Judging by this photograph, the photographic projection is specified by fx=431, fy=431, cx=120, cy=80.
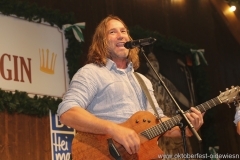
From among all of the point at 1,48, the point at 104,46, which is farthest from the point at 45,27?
the point at 104,46

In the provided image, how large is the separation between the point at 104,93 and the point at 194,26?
14.0ft

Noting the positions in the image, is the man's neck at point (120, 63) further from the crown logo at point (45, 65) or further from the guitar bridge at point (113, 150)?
the crown logo at point (45, 65)

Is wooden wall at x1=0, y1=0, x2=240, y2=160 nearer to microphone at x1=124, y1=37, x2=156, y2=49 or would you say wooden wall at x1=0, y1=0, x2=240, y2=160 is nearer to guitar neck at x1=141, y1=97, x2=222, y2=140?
microphone at x1=124, y1=37, x2=156, y2=49

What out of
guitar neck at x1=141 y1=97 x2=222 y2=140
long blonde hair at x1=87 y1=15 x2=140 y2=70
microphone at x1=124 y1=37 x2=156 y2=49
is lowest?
guitar neck at x1=141 y1=97 x2=222 y2=140

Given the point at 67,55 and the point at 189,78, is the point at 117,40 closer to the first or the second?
the point at 67,55

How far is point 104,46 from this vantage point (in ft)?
11.3

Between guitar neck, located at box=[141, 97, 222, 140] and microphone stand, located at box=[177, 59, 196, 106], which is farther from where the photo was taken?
microphone stand, located at box=[177, 59, 196, 106]

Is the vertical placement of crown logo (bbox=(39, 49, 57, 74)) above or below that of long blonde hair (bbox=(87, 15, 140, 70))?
above

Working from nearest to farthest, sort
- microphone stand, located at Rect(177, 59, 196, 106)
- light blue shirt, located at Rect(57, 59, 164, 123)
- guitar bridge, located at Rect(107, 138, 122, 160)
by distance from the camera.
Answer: guitar bridge, located at Rect(107, 138, 122, 160), light blue shirt, located at Rect(57, 59, 164, 123), microphone stand, located at Rect(177, 59, 196, 106)

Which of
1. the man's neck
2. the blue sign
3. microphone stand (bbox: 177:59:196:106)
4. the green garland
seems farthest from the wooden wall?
the man's neck

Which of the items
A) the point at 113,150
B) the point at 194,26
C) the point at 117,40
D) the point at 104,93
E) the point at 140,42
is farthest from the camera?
the point at 194,26

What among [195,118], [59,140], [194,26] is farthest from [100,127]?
[194,26]

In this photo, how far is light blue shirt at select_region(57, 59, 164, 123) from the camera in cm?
307

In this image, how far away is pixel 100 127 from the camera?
287 centimetres
